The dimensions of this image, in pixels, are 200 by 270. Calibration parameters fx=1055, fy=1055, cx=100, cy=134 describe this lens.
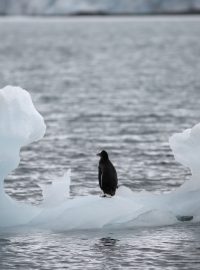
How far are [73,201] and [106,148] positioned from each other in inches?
425

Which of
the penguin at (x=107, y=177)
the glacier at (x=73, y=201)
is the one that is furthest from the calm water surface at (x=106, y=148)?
the penguin at (x=107, y=177)

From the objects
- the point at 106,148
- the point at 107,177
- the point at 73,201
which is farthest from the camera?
the point at 106,148

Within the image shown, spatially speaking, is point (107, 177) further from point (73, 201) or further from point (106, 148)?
point (106, 148)

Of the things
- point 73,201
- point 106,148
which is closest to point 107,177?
point 73,201

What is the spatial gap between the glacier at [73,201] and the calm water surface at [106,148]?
25cm

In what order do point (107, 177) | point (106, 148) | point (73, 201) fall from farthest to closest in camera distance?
point (106, 148) < point (107, 177) < point (73, 201)

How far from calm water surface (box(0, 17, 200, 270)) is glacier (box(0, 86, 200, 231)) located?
0.81ft

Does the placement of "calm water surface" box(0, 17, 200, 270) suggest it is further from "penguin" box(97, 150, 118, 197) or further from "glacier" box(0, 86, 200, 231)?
"penguin" box(97, 150, 118, 197)

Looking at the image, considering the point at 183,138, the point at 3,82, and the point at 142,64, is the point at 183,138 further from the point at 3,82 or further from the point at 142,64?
the point at 142,64

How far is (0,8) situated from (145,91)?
6028 inches

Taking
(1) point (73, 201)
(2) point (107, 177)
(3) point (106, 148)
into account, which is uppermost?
(3) point (106, 148)

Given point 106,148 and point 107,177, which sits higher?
point 106,148

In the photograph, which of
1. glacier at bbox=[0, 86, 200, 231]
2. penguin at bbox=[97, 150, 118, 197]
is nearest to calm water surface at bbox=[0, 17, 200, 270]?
glacier at bbox=[0, 86, 200, 231]

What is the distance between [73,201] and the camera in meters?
16.3
